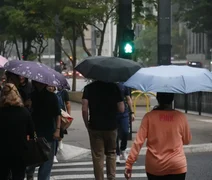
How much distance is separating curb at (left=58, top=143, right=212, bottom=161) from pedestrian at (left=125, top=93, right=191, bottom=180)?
22.0 ft

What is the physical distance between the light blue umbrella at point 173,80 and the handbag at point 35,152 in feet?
4.90

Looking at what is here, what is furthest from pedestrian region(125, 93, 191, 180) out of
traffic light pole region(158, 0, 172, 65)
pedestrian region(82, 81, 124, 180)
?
traffic light pole region(158, 0, 172, 65)

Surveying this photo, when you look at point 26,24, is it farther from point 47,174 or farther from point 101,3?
point 47,174

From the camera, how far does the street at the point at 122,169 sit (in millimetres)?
10406

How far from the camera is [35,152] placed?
7.15 metres

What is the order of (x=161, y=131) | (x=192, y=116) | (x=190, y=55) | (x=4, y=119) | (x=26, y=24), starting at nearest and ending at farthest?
(x=161, y=131), (x=4, y=119), (x=192, y=116), (x=26, y=24), (x=190, y=55)

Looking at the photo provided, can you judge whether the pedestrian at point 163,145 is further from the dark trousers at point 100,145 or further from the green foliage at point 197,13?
the green foliage at point 197,13

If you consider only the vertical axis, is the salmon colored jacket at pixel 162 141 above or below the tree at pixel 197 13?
below

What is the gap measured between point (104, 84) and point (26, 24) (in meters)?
25.9

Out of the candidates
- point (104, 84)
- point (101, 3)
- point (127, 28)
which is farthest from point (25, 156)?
point (101, 3)

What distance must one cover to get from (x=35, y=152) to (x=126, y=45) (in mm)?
7905

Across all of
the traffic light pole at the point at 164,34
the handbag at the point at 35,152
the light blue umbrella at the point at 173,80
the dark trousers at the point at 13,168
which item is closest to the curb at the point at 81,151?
the traffic light pole at the point at 164,34

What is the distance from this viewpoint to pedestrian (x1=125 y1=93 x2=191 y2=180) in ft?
19.4

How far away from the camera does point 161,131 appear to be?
602 cm
